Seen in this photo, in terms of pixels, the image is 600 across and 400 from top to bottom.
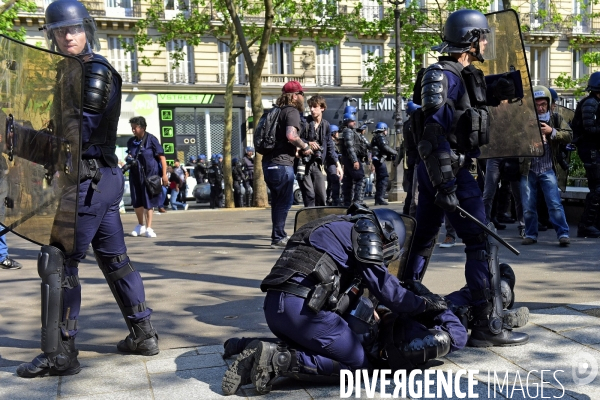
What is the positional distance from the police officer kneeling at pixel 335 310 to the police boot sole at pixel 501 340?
0.46m

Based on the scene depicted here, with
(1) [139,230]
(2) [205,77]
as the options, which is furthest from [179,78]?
(1) [139,230]

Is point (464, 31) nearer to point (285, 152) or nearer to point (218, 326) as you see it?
point (218, 326)

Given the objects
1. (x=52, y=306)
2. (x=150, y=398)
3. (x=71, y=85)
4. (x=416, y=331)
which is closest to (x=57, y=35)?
(x=71, y=85)

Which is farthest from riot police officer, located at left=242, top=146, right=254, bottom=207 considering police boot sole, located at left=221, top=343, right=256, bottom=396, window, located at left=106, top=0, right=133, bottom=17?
police boot sole, located at left=221, top=343, right=256, bottom=396

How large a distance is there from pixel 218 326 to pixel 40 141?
6.04 ft

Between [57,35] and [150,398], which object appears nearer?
[150,398]

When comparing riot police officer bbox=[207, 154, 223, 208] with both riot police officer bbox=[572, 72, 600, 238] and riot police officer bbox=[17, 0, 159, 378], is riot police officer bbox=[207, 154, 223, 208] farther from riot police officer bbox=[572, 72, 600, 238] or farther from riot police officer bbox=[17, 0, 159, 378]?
riot police officer bbox=[17, 0, 159, 378]

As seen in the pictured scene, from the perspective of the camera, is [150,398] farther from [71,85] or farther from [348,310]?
[71,85]

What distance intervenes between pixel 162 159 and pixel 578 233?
581 centimetres

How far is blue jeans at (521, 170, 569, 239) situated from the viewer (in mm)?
8453

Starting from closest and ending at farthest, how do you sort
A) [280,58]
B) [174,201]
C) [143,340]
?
[143,340] < [174,201] < [280,58]

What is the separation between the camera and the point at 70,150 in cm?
398

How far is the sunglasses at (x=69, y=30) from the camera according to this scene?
423 centimetres

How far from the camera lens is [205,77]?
3519 cm
